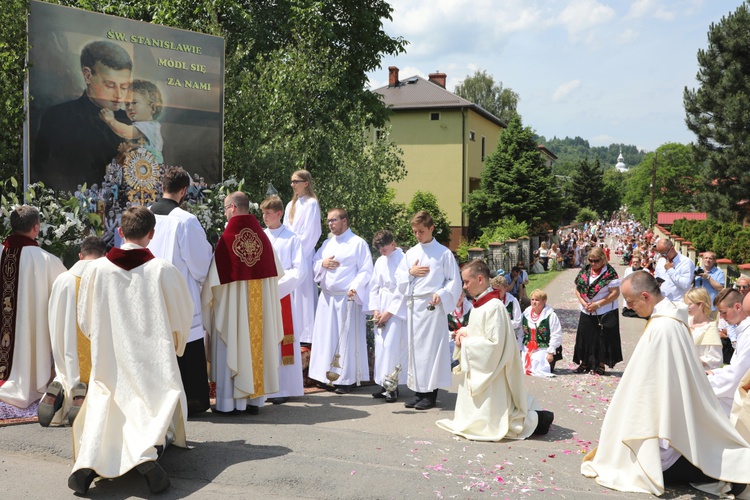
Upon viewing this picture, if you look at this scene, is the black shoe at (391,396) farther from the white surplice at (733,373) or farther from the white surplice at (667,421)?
the white surplice at (733,373)

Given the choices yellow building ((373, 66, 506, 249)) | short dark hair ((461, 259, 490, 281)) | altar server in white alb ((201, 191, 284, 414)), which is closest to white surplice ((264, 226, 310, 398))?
altar server in white alb ((201, 191, 284, 414))

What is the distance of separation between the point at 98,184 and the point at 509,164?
3143 cm

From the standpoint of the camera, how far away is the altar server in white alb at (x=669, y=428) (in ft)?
16.8

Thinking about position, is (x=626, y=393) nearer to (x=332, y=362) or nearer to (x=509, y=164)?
(x=332, y=362)

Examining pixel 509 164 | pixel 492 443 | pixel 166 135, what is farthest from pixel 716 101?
pixel 492 443

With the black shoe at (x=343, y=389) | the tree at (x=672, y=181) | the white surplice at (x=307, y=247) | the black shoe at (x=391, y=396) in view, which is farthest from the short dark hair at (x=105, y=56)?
the tree at (x=672, y=181)

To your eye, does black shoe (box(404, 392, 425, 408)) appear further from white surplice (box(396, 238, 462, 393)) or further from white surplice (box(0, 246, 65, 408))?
white surplice (box(0, 246, 65, 408))

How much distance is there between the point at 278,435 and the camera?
6184 mm

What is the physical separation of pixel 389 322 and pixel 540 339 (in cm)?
337

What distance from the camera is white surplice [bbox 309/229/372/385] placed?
854 centimetres

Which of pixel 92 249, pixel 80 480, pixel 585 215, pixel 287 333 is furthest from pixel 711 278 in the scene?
pixel 585 215

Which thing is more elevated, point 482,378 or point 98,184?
point 98,184

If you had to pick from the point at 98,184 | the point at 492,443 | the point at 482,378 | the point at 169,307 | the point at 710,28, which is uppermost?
the point at 710,28

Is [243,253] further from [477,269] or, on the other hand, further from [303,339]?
[303,339]
